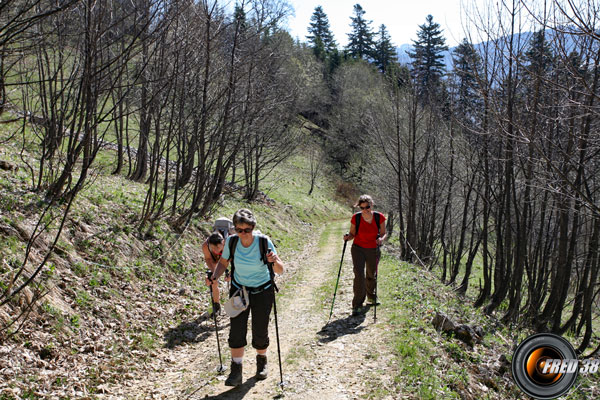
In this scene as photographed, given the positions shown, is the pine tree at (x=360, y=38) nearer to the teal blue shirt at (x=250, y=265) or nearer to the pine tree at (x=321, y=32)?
the pine tree at (x=321, y=32)

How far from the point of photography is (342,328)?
7488mm

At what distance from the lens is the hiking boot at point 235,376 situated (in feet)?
17.1

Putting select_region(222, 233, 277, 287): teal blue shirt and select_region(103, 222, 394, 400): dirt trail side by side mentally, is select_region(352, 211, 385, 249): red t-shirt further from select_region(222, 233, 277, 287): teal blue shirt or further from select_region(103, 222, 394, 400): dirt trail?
select_region(222, 233, 277, 287): teal blue shirt

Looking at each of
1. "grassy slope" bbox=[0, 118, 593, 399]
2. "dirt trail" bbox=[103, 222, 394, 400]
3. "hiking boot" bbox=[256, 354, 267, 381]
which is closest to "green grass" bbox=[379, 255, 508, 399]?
"grassy slope" bbox=[0, 118, 593, 399]

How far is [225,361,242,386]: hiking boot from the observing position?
522cm

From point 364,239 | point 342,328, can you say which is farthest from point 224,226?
point 342,328

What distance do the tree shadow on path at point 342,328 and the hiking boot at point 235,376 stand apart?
197cm

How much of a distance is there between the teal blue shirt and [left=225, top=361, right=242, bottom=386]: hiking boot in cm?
110

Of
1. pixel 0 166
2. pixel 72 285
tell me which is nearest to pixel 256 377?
pixel 72 285

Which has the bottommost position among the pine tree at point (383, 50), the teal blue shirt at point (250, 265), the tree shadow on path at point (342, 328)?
the tree shadow on path at point (342, 328)

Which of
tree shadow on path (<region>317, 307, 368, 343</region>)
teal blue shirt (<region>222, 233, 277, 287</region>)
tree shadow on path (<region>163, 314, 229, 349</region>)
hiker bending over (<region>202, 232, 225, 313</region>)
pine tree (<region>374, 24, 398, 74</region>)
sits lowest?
tree shadow on path (<region>163, 314, 229, 349</region>)

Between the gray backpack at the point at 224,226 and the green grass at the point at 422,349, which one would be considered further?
the gray backpack at the point at 224,226

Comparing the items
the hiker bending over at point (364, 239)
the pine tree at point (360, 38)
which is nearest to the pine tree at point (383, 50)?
the pine tree at point (360, 38)

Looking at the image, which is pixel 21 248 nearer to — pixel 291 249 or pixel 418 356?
pixel 418 356
